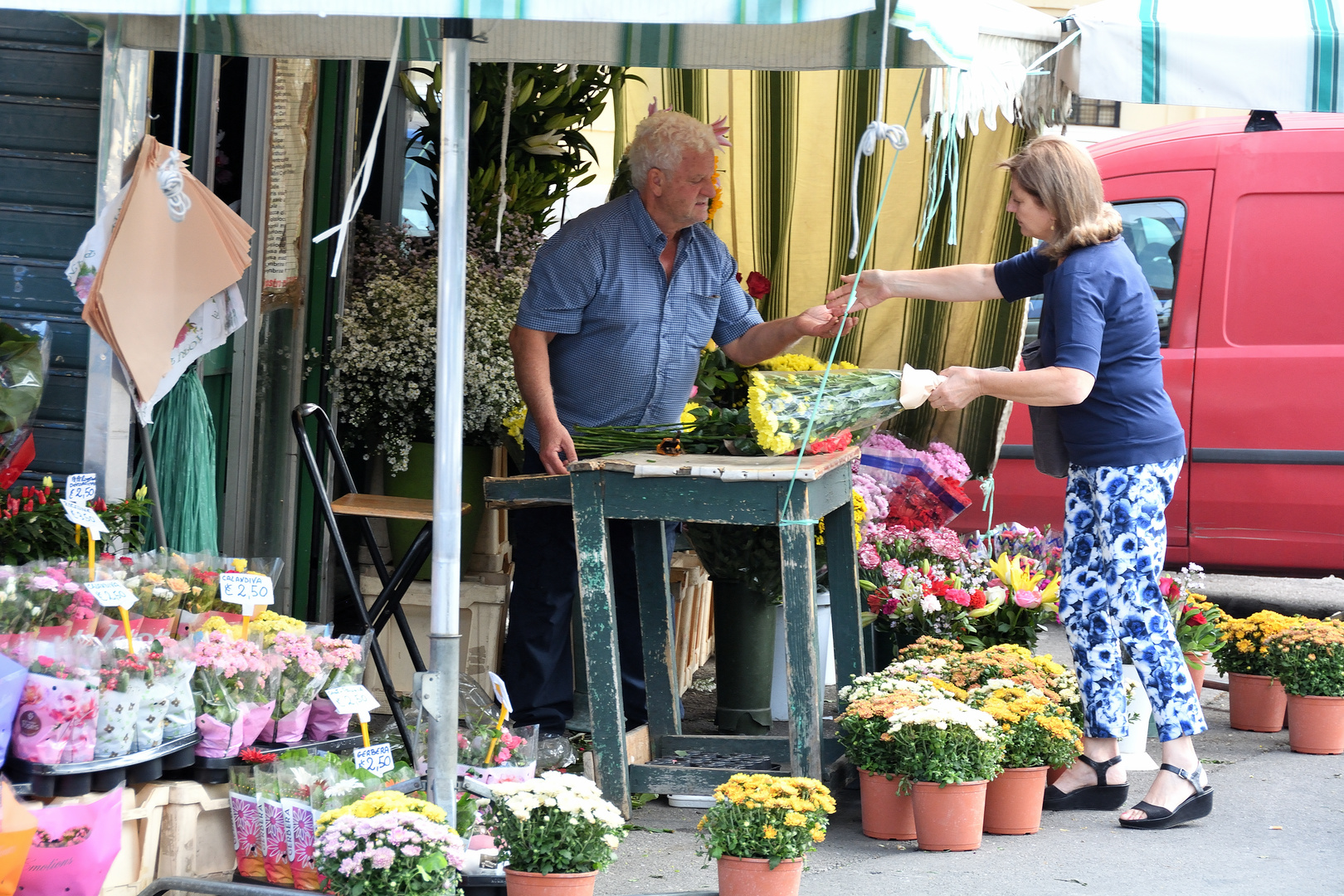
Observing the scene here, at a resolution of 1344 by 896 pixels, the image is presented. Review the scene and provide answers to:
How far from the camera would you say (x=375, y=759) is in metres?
2.81

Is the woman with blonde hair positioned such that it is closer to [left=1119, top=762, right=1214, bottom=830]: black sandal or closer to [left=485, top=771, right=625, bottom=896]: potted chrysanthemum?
[left=1119, top=762, right=1214, bottom=830]: black sandal

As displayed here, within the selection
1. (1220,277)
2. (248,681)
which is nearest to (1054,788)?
(248,681)

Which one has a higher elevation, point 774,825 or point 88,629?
Result: point 88,629

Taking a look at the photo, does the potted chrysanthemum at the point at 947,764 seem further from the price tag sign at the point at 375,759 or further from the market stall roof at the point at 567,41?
the market stall roof at the point at 567,41

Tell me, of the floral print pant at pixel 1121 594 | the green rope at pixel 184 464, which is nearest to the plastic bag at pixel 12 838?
the green rope at pixel 184 464

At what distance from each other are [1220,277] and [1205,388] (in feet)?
1.55

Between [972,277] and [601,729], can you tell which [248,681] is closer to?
[601,729]

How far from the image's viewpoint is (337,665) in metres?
3.02

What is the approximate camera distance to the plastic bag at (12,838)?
7.27 feet

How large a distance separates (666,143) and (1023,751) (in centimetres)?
188

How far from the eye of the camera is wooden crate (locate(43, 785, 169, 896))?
2.59 m

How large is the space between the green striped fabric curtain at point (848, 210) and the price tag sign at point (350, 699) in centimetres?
298

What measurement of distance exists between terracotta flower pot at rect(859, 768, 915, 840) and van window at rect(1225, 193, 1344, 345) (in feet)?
10.5

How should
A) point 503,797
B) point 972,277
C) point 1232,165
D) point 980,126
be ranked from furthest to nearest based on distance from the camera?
point 1232,165 → point 980,126 → point 972,277 → point 503,797
